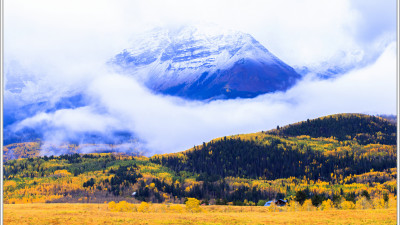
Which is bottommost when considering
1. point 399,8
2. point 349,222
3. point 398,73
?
point 349,222

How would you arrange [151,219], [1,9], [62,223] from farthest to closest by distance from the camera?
[151,219] < [62,223] < [1,9]

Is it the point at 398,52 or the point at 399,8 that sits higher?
the point at 399,8

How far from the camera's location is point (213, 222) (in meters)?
113

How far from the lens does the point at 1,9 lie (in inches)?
3258

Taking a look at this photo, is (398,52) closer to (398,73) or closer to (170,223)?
(398,73)

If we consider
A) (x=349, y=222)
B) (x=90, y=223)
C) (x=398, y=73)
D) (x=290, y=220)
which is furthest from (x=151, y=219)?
(x=398, y=73)

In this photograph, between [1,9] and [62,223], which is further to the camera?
[62,223]

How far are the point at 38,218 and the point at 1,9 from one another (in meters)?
57.6

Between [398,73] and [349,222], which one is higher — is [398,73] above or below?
above

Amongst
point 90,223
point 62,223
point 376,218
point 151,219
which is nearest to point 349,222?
point 376,218

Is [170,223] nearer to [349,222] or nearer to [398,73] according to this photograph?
[349,222]

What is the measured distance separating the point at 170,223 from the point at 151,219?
8.01 m

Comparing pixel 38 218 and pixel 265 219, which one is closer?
pixel 38 218

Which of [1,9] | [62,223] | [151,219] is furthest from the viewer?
[151,219]
